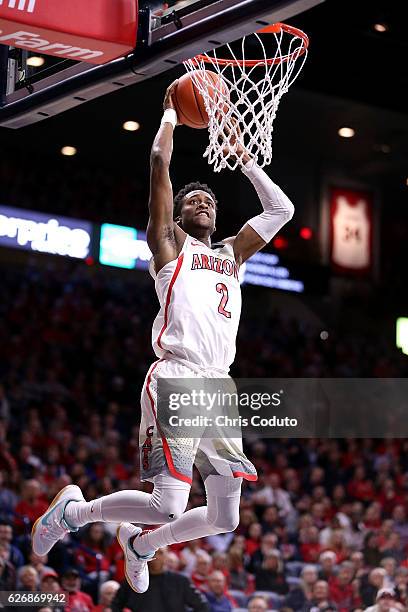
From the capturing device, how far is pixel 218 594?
8633mm

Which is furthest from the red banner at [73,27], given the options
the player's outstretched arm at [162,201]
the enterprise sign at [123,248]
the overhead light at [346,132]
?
the overhead light at [346,132]

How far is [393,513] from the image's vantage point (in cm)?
1171

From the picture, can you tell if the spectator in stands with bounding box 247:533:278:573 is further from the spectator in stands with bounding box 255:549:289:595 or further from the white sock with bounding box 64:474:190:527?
the white sock with bounding box 64:474:190:527

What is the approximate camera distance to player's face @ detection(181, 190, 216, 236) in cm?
539

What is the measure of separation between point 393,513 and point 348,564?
2295 millimetres

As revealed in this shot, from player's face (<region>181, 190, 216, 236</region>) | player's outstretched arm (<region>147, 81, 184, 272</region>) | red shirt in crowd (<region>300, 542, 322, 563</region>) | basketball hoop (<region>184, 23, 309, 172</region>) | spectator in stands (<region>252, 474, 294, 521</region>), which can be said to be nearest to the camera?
player's outstretched arm (<region>147, 81, 184, 272</region>)

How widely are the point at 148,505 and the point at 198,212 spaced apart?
58.2 inches

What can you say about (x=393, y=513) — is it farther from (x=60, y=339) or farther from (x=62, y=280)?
(x=62, y=280)

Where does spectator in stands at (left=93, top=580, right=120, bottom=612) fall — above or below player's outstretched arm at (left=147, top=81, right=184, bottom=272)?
below

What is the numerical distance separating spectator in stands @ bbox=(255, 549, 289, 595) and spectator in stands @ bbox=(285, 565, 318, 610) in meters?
0.17

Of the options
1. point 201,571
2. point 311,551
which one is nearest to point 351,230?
point 311,551

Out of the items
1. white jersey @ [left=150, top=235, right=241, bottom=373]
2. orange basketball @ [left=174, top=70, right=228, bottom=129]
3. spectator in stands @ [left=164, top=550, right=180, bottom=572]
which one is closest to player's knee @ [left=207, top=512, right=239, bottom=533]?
white jersey @ [left=150, top=235, right=241, bottom=373]

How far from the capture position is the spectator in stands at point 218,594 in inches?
338

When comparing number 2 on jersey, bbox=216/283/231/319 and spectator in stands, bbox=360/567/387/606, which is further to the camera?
spectator in stands, bbox=360/567/387/606
